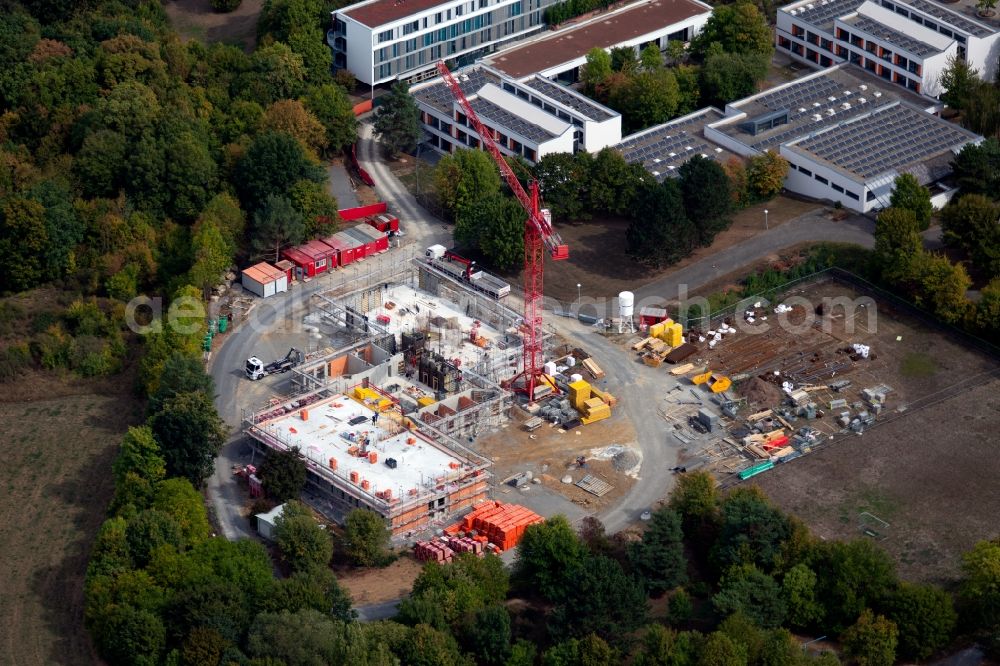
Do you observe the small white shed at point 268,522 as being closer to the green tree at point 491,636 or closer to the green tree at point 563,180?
the green tree at point 491,636

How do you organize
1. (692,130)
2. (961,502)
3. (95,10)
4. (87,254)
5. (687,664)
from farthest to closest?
1. (95,10)
2. (692,130)
3. (87,254)
4. (961,502)
5. (687,664)

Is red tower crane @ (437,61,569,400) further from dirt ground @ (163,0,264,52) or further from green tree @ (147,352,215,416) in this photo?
dirt ground @ (163,0,264,52)

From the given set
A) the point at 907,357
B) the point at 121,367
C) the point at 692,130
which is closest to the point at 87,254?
the point at 121,367

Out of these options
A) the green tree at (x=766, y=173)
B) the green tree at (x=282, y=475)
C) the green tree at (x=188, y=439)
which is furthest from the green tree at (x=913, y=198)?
the green tree at (x=188, y=439)

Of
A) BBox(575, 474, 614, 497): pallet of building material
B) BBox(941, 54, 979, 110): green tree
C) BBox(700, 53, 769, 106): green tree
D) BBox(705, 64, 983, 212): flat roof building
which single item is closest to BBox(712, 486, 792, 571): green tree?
BBox(575, 474, 614, 497): pallet of building material

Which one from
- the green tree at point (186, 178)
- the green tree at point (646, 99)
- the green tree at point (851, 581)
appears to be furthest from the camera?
the green tree at point (646, 99)

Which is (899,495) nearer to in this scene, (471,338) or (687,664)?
(687,664)
